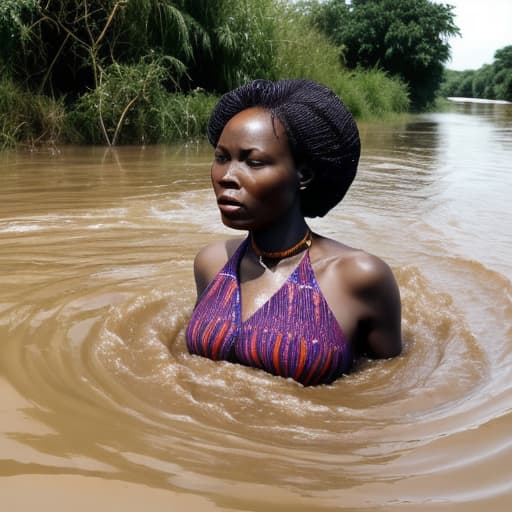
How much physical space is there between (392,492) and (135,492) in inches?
23.0

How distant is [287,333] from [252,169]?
21.4 inches

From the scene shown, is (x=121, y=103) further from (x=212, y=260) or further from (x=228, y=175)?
(x=228, y=175)

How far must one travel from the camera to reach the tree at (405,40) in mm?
34375

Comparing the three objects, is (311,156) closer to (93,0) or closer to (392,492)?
(392,492)

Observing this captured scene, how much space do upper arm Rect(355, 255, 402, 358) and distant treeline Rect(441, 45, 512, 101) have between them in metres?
63.4

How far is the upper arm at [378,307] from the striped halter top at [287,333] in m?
0.12

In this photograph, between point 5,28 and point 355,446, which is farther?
point 5,28

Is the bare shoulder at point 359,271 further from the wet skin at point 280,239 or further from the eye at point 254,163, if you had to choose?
the eye at point 254,163

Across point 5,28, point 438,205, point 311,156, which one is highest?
point 5,28

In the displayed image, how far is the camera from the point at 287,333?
2.32 metres


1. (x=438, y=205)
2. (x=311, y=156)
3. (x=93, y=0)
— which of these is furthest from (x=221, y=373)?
(x=93, y=0)

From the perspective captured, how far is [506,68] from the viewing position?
7556 centimetres

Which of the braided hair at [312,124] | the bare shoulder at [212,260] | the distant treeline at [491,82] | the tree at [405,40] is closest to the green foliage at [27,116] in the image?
the bare shoulder at [212,260]

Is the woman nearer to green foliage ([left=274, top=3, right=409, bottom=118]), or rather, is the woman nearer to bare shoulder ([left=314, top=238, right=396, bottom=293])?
bare shoulder ([left=314, top=238, right=396, bottom=293])
